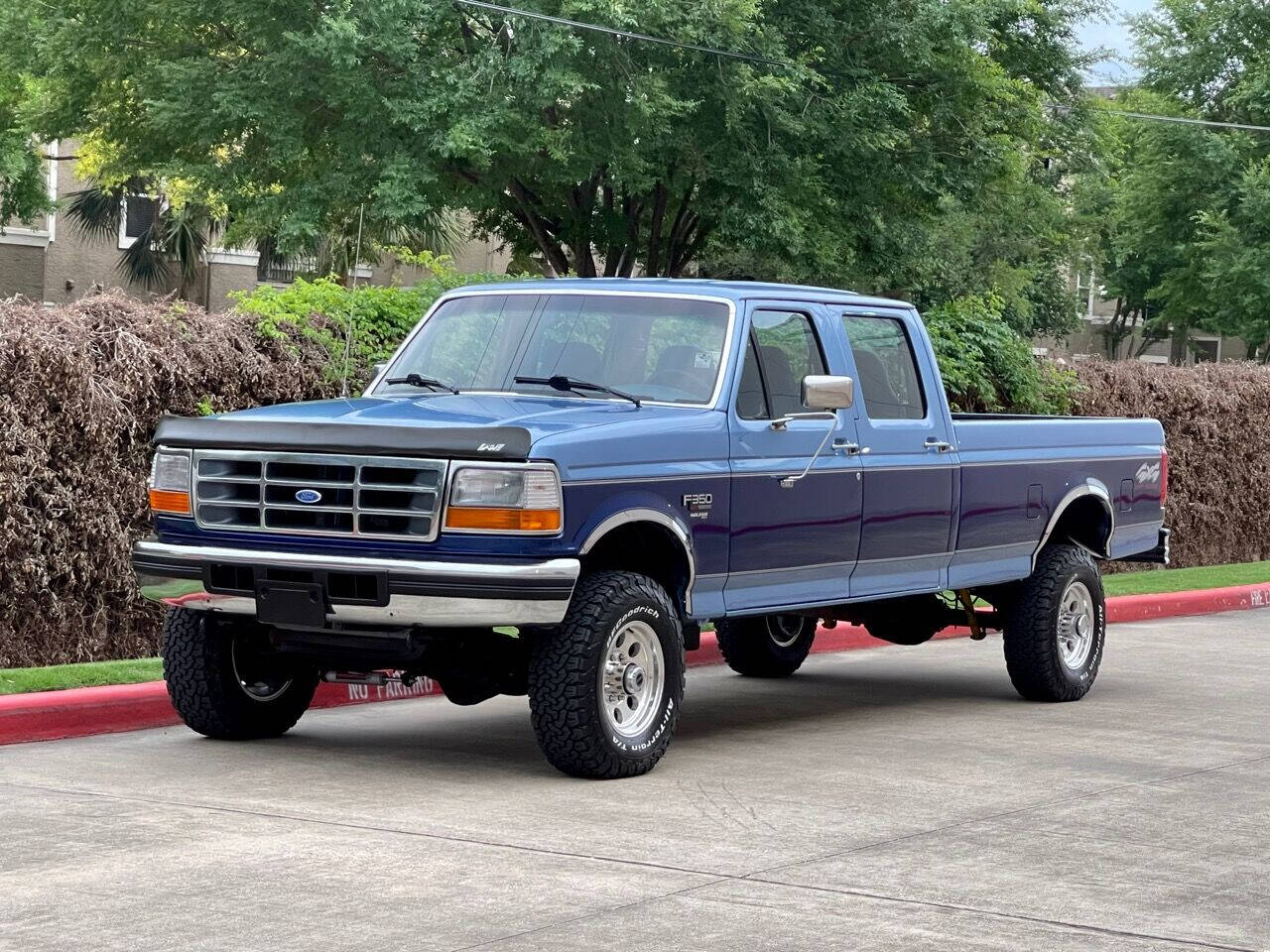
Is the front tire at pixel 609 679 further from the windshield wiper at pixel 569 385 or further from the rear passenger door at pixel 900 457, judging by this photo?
the rear passenger door at pixel 900 457

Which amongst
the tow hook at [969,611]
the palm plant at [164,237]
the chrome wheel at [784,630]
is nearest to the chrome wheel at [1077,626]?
the tow hook at [969,611]

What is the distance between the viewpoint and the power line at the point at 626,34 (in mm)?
22469

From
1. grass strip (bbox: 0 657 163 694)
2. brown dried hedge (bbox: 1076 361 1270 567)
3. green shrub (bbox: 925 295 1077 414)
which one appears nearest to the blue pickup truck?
grass strip (bbox: 0 657 163 694)

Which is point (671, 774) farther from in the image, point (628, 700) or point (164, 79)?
point (164, 79)

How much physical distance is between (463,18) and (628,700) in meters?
17.4

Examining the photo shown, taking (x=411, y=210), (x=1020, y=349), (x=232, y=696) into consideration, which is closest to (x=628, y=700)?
(x=232, y=696)

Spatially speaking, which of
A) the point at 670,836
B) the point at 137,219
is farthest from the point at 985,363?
the point at 137,219

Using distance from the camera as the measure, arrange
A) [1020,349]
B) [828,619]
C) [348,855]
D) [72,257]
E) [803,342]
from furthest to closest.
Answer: [72,257] < [1020,349] < [828,619] < [803,342] < [348,855]

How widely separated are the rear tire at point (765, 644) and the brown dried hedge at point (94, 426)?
3.21 metres

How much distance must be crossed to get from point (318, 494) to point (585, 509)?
1.15m

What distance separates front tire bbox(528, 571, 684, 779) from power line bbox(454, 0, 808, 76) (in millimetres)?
14244

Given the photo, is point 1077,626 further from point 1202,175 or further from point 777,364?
point 1202,175

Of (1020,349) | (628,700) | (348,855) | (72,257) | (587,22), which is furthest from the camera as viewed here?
(72,257)

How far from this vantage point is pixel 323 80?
2408cm
